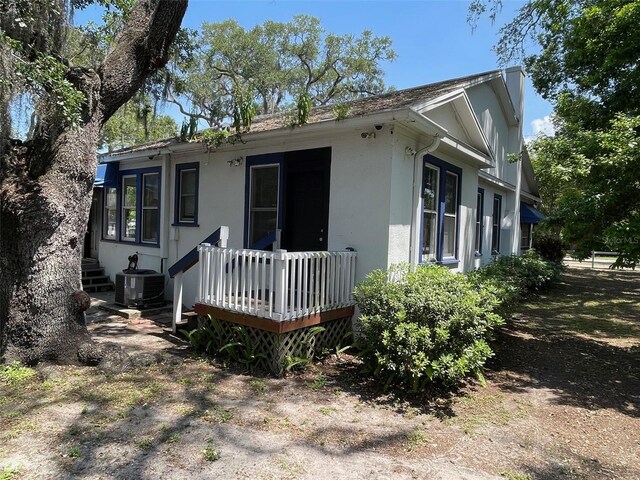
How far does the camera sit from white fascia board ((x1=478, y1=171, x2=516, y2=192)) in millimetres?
10368

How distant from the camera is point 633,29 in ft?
23.9

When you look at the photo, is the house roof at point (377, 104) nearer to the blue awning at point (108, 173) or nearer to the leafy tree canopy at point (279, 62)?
the blue awning at point (108, 173)

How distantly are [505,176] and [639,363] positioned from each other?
8.39 meters

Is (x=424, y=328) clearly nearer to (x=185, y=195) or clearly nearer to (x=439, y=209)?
(x=439, y=209)

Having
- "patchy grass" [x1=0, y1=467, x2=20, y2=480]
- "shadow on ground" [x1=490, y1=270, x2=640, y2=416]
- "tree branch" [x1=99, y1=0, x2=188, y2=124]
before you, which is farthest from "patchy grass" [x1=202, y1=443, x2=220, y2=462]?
"tree branch" [x1=99, y1=0, x2=188, y2=124]

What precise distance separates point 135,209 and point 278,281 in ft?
20.6

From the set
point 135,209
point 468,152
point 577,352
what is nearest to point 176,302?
point 135,209

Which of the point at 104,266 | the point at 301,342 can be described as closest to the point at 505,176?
the point at 301,342

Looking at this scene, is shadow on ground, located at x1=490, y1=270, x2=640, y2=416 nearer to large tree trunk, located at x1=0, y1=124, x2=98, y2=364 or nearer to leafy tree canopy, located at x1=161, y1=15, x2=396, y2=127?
large tree trunk, located at x1=0, y1=124, x2=98, y2=364

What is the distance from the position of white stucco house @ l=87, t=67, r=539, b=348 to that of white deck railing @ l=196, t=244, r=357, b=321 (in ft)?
0.06

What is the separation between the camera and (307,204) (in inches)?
273

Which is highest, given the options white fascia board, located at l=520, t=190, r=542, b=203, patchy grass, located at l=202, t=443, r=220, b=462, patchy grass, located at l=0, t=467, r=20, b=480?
white fascia board, located at l=520, t=190, r=542, b=203

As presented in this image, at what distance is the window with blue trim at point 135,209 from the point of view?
925cm

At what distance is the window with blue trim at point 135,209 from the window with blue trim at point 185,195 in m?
0.61
